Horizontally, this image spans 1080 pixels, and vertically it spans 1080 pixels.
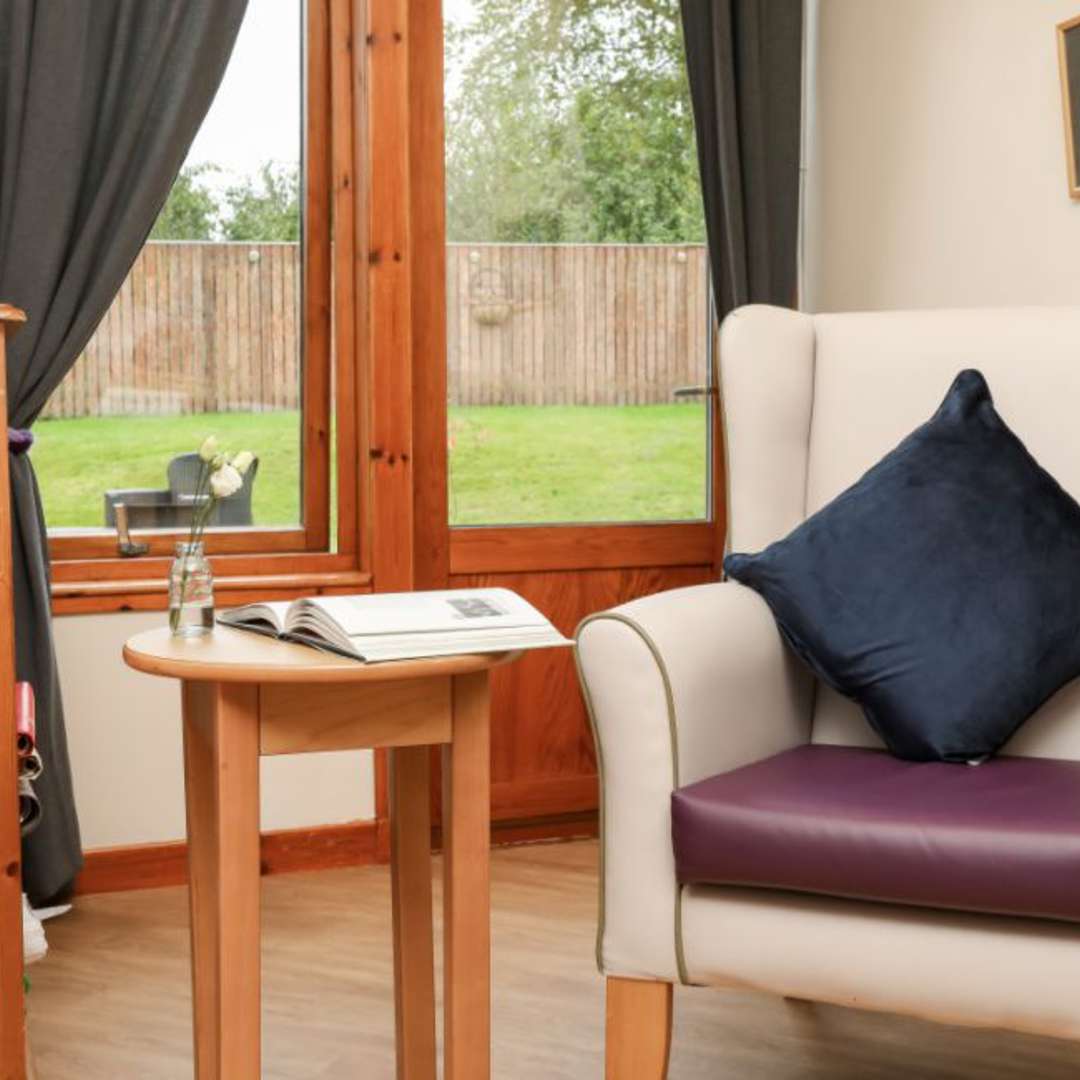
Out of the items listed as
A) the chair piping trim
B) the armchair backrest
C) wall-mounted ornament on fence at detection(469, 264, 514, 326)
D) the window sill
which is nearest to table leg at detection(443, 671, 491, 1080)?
the chair piping trim

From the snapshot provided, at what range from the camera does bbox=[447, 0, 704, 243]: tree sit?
3186 millimetres

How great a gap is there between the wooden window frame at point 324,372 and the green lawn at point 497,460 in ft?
0.16

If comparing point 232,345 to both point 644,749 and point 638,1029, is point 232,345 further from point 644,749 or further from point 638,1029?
point 638,1029

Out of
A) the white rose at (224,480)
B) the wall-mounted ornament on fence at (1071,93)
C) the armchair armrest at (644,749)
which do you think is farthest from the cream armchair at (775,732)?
the wall-mounted ornament on fence at (1071,93)

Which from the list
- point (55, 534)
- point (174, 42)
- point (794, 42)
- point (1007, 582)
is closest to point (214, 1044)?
point (1007, 582)

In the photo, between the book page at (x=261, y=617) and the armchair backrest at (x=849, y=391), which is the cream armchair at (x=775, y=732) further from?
the book page at (x=261, y=617)

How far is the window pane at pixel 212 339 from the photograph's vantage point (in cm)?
300

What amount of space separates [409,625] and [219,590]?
4.40 feet

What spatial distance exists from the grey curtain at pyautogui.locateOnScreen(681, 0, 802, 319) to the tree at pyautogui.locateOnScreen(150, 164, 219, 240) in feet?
3.39

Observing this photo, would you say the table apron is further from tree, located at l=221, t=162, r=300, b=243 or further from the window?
tree, located at l=221, t=162, r=300, b=243

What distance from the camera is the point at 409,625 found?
167 cm

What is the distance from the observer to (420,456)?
317 centimetres

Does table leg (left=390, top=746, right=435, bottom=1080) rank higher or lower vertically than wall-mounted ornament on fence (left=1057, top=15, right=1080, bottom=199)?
lower

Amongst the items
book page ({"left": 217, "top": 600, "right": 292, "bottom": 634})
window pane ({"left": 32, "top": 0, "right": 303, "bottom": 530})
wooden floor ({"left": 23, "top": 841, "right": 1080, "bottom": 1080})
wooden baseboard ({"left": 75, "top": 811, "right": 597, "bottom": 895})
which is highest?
window pane ({"left": 32, "top": 0, "right": 303, "bottom": 530})
